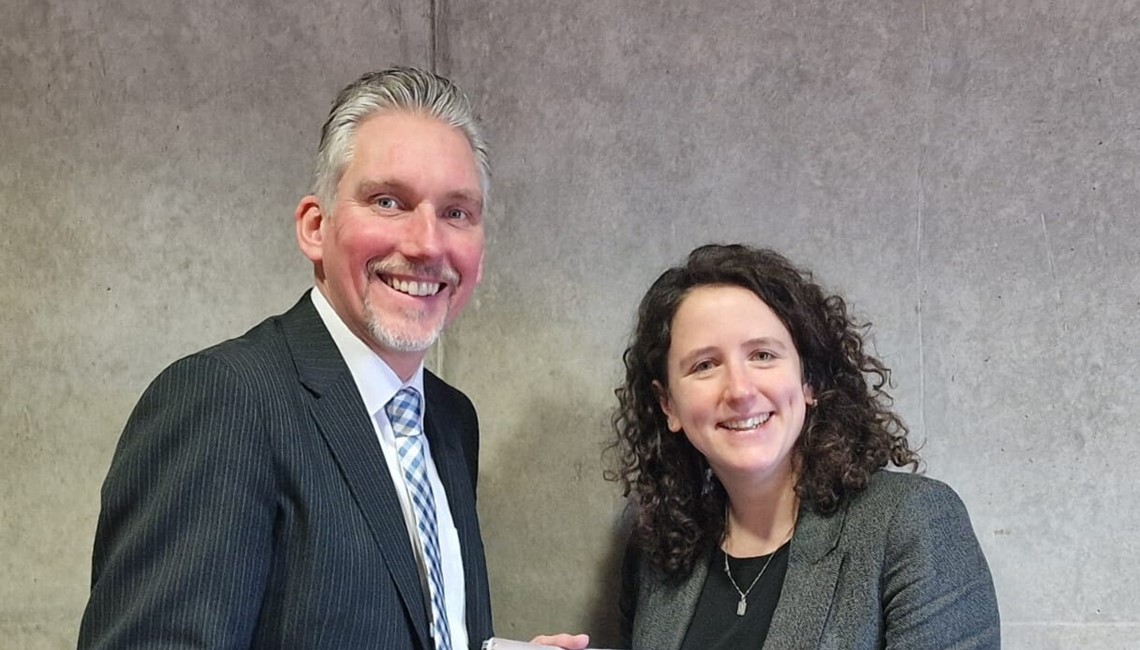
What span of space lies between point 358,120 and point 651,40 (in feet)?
2.84

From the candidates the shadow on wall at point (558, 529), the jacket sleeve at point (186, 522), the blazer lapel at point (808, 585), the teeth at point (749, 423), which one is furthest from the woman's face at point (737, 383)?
the jacket sleeve at point (186, 522)

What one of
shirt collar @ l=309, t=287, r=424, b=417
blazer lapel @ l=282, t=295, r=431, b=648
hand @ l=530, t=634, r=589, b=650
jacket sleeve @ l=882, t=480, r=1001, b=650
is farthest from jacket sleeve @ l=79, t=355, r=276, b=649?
jacket sleeve @ l=882, t=480, r=1001, b=650

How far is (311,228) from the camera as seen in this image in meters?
1.49

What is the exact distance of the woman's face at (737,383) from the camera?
1.65m

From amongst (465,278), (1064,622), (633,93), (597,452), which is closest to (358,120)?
(465,278)

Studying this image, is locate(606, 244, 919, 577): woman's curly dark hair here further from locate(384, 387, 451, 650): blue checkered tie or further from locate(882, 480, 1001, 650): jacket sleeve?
locate(384, 387, 451, 650): blue checkered tie

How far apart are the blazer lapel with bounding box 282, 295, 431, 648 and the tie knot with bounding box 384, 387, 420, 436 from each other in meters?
0.11

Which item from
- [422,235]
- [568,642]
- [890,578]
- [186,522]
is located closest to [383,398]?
[422,235]

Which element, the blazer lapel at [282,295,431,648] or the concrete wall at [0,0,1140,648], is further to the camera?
the concrete wall at [0,0,1140,648]

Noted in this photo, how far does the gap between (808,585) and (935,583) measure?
0.69ft

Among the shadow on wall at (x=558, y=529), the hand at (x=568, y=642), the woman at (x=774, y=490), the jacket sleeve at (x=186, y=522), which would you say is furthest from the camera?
the shadow on wall at (x=558, y=529)

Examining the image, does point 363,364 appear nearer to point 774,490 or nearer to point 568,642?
point 568,642

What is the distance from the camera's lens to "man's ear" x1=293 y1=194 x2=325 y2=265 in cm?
148

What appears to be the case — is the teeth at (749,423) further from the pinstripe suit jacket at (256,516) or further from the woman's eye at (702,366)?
the pinstripe suit jacket at (256,516)
